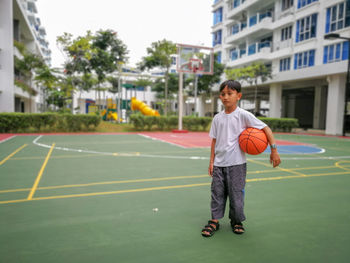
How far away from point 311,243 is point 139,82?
48078mm

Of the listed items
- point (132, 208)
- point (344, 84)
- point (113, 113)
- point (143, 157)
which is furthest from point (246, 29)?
point (132, 208)

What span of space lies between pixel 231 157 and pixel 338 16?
23995 mm

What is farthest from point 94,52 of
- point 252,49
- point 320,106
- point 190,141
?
point 320,106

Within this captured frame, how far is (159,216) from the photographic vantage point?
3.78 m

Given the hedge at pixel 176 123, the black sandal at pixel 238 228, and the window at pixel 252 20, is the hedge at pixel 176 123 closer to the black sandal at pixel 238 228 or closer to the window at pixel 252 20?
the window at pixel 252 20

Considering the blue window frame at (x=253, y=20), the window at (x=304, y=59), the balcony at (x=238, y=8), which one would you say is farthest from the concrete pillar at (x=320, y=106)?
the balcony at (x=238, y=8)

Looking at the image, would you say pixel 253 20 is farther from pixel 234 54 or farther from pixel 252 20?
pixel 234 54

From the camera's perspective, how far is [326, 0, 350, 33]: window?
21.0 m

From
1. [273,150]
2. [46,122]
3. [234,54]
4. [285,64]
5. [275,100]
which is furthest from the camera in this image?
[234,54]

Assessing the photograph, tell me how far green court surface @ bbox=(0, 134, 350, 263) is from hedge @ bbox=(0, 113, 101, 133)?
11308 millimetres

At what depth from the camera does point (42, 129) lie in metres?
18.5

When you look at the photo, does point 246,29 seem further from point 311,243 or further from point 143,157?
point 311,243

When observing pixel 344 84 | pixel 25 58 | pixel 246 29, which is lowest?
pixel 344 84

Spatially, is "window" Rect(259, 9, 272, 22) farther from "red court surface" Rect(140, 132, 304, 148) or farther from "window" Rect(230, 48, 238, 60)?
"red court surface" Rect(140, 132, 304, 148)
